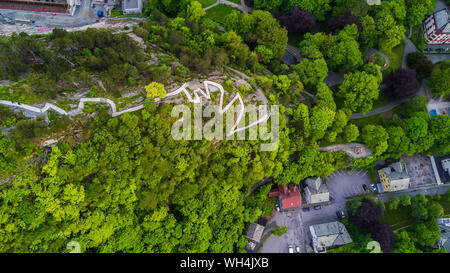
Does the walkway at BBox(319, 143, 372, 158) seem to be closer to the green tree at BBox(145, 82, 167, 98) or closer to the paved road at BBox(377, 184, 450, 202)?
the paved road at BBox(377, 184, 450, 202)

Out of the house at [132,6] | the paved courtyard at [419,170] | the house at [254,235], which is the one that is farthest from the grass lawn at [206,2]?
the paved courtyard at [419,170]

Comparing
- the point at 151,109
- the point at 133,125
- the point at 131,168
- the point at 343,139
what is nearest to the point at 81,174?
the point at 131,168

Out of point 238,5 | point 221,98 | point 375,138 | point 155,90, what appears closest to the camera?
point 155,90

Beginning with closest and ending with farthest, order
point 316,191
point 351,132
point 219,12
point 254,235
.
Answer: point 351,132, point 254,235, point 316,191, point 219,12

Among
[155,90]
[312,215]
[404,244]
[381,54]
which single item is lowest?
[404,244]

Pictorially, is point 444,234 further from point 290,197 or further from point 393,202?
point 290,197

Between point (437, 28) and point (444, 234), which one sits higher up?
point (437, 28)

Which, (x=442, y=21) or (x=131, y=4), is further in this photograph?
(x=131, y=4)

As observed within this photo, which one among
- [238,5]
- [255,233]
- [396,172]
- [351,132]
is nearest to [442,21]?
[351,132]
